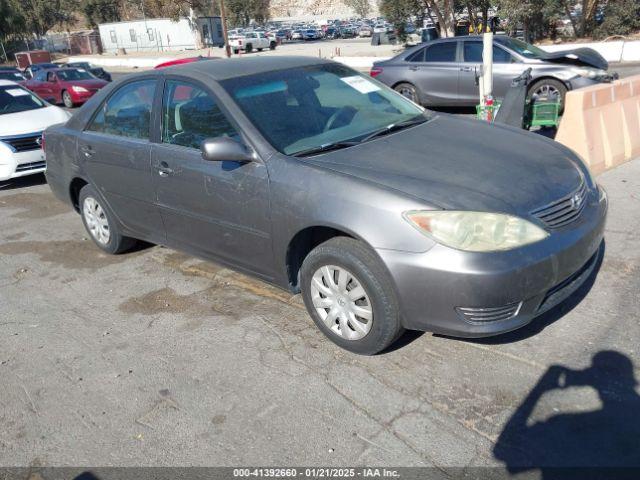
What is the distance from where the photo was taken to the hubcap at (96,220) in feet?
17.2

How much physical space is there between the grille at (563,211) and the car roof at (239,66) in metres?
2.15

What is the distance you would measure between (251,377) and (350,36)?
60.6 m

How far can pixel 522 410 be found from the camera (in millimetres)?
2820

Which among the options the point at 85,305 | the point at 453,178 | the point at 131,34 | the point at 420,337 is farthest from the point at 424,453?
the point at 131,34

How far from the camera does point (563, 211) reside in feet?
10.4

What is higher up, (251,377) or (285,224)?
(285,224)

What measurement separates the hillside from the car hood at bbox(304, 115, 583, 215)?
11599cm

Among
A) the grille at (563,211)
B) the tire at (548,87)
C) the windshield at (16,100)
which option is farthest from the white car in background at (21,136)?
the tire at (548,87)

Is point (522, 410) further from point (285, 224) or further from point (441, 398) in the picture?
point (285, 224)

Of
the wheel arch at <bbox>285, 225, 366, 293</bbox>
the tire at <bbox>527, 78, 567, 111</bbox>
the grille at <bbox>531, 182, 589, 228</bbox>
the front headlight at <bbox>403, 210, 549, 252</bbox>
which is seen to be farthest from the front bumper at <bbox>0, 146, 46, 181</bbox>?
the tire at <bbox>527, 78, 567, 111</bbox>

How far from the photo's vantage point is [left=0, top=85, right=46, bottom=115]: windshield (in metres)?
9.05

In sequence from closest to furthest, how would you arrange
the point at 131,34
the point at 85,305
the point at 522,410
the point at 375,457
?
the point at 375,457 → the point at 522,410 → the point at 85,305 → the point at 131,34

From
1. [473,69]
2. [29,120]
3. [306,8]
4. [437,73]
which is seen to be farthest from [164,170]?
[306,8]

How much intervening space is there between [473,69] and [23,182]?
8.20 m
